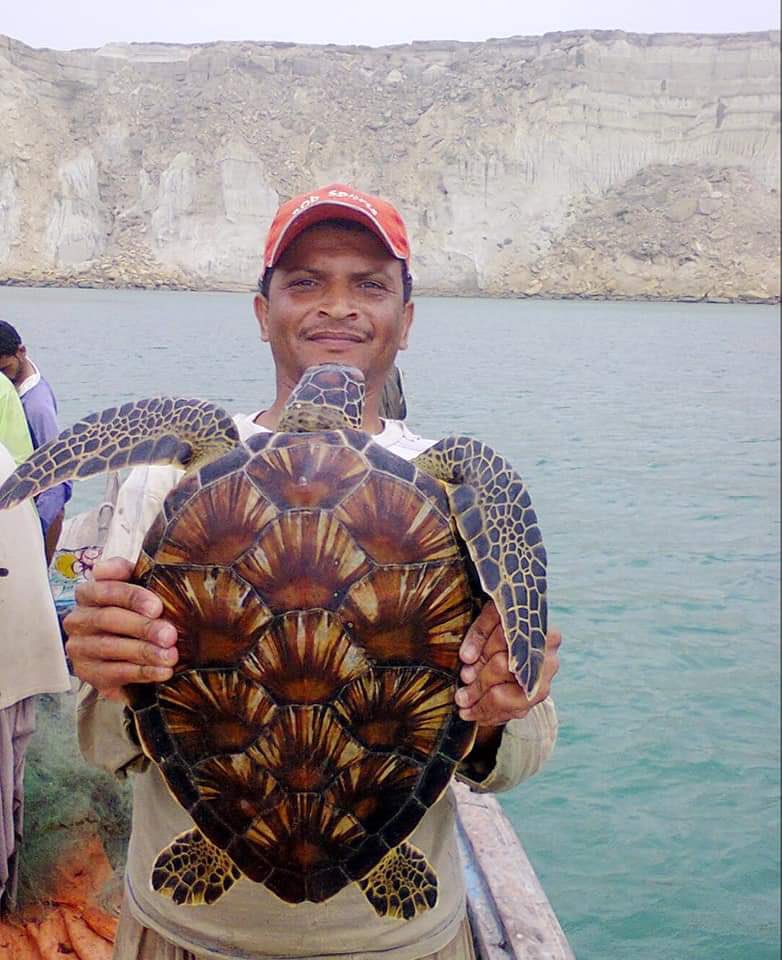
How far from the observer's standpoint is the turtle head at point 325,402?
1520 millimetres

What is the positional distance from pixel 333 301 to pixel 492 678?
870mm

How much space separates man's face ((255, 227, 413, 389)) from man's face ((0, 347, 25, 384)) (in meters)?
2.43

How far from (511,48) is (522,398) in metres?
45.2

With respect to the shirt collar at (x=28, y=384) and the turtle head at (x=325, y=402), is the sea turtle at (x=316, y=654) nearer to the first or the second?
the turtle head at (x=325, y=402)

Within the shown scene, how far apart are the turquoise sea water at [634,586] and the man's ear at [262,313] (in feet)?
8.11

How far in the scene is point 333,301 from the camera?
68.0 inches

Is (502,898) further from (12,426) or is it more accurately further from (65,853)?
(12,426)

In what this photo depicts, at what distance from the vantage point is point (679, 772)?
5.22 metres

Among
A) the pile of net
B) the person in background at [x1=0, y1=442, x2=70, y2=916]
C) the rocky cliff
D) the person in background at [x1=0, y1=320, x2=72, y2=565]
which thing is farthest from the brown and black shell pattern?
the rocky cliff

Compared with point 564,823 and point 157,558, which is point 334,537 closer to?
point 157,558

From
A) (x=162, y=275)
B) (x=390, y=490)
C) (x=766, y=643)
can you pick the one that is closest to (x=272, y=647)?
(x=390, y=490)

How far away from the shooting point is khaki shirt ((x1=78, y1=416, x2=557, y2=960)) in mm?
1406

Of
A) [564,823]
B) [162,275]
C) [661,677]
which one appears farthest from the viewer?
[162,275]

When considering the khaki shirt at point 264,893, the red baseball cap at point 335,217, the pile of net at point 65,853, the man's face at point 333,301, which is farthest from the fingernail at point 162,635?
the pile of net at point 65,853
